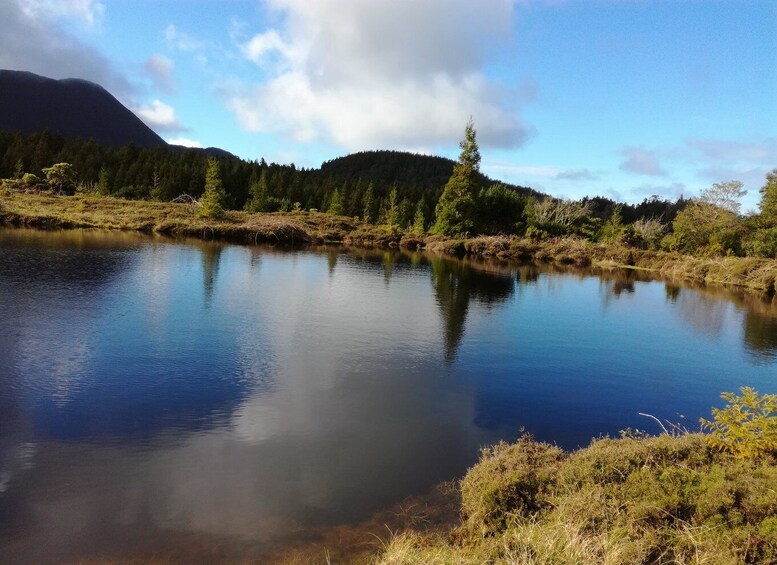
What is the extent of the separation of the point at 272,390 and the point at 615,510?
9543mm

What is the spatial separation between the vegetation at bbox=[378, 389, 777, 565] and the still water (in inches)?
68.4

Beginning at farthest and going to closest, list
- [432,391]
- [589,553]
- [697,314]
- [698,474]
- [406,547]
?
[697,314] < [432,391] < [698,474] < [406,547] < [589,553]

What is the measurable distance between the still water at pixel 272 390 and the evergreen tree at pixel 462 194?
4824cm

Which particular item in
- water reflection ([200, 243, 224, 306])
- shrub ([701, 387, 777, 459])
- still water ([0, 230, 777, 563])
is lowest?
still water ([0, 230, 777, 563])

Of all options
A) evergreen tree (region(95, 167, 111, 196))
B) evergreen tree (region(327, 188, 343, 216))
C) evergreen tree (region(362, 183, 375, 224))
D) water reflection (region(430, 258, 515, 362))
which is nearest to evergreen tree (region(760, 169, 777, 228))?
water reflection (region(430, 258, 515, 362))

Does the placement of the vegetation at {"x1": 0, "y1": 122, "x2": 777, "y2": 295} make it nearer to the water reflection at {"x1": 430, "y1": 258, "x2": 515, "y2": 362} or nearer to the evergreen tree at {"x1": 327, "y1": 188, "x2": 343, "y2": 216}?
the evergreen tree at {"x1": 327, "y1": 188, "x2": 343, "y2": 216}

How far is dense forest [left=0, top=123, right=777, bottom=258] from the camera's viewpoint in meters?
73.2

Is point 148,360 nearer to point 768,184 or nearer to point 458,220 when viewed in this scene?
point 458,220

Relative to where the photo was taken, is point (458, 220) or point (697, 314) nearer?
point (697, 314)

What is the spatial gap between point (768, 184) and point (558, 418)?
7668 centimetres

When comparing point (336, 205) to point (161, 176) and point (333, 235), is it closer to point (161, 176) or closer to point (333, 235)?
point (333, 235)

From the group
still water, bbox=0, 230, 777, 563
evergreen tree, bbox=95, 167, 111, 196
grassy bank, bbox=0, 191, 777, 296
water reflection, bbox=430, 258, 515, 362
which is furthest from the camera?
evergreen tree, bbox=95, 167, 111, 196

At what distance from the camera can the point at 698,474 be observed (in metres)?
8.45

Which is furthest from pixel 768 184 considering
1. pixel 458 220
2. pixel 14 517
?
pixel 14 517
